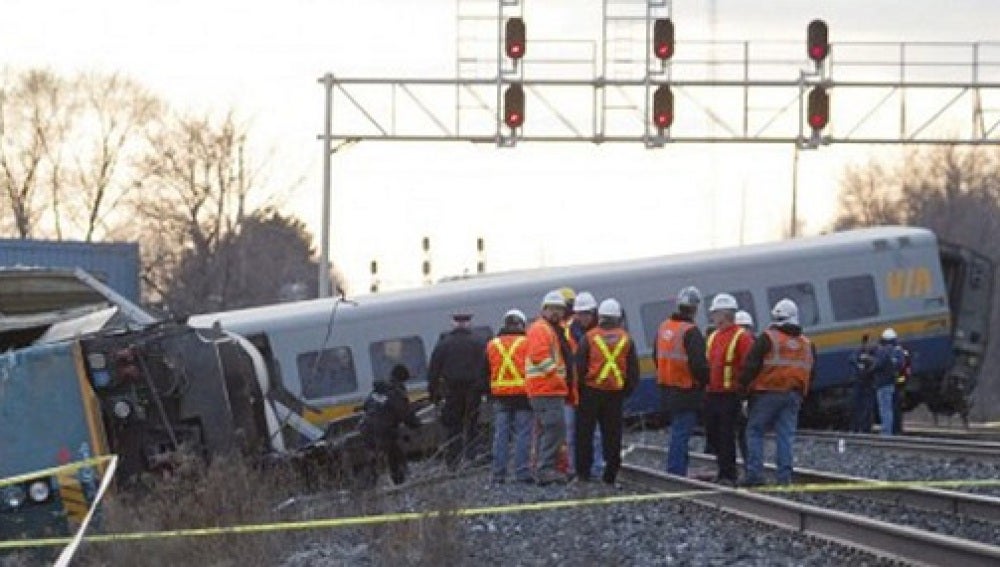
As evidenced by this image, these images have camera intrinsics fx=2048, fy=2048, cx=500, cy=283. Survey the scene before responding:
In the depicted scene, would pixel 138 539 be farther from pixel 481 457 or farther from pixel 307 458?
pixel 481 457

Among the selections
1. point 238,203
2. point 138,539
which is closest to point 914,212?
point 238,203

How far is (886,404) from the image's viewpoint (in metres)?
27.5

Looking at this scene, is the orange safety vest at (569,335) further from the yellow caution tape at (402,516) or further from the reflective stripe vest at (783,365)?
the reflective stripe vest at (783,365)

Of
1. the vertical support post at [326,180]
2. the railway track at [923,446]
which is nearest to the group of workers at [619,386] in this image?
the railway track at [923,446]

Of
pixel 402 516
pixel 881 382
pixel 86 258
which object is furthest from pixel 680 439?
pixel 86 258

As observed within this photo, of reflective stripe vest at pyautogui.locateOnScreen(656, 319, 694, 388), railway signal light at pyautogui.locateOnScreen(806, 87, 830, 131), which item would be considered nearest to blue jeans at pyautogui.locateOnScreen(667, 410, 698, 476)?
reflective stripe vest at pyautogui.locateOnScreen(656, 319, 694, 388)

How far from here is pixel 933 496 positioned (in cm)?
1550

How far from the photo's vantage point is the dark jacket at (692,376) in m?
17.2

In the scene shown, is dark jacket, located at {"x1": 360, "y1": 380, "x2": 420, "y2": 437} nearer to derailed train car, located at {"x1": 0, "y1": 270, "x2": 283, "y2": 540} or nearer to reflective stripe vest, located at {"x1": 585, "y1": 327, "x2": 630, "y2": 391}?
reflective stripe vest, located at {"x1": 585, "y1": 327, "x2": 630, "y2": 391}

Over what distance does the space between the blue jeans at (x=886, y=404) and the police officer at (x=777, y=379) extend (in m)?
10.2

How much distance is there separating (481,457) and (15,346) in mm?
4789

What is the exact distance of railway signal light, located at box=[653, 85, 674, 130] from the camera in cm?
3269

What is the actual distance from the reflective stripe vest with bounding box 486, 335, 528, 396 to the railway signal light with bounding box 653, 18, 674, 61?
1364 cm

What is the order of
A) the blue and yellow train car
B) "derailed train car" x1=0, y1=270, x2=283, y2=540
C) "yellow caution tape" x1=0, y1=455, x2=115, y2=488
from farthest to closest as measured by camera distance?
1. the blue and yellow train car
2. "derailed train car" x1=0, y1=270, x2=283, y2=540
3. "yellow caution tape" x1=0, y1=455, x2=115, y2=488
